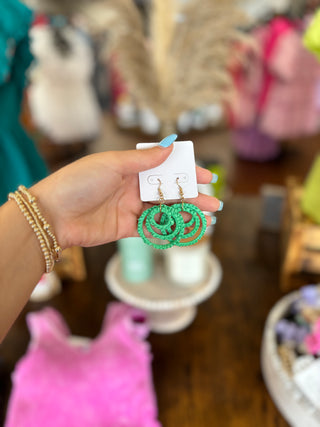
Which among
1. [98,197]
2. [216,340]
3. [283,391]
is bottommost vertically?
[216,340]

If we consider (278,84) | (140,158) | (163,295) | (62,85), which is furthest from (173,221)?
→ (62,85)

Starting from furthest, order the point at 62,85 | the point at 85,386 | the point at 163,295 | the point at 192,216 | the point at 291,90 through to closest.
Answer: the point at 62,85 → the point at 291,90 → the point at 163,295 → the point at 85,386 → the point at 192,216

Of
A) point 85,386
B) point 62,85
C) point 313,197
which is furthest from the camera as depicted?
point 62,85

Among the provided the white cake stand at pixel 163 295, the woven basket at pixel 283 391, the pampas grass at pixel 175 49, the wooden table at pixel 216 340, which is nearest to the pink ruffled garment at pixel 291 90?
the pampas grass at pixel 175 49

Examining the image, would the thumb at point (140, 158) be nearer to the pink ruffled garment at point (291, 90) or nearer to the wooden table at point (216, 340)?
the wooden table at point (216, 340)

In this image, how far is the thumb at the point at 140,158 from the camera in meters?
0.56

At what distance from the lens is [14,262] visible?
1.75 ft

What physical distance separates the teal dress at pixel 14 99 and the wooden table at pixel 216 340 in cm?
50

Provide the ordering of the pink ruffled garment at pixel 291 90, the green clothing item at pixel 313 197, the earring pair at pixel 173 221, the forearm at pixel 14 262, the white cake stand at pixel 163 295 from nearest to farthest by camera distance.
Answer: the forearm at pixel 14 262 → the earring pair at pixel 173 221 → the white cake stand at pixel 163 295 → the green clothing item at pixel 313 197 → the pink ruffled garment at pixel 291 90

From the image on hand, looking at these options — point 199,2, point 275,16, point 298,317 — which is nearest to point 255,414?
point 298,317

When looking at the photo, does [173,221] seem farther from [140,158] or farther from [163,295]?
[163,295]

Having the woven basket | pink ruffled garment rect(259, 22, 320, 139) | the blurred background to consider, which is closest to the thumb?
the blurred background

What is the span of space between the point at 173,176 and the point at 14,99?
0.79 metres

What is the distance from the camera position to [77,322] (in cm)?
116
